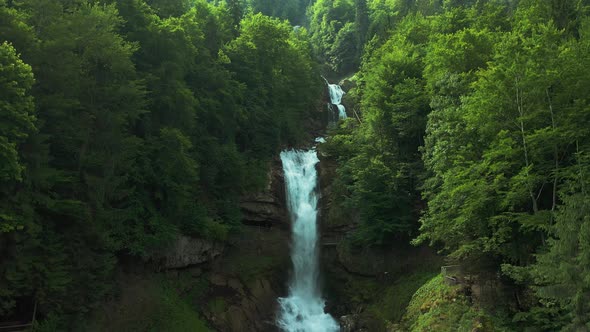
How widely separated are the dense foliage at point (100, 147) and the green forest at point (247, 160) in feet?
0.29

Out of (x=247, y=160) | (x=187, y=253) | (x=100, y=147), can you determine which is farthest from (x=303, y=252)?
(x=100, y=147)

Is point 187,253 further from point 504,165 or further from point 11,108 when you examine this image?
point 504,165

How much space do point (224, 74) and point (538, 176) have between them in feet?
73.6

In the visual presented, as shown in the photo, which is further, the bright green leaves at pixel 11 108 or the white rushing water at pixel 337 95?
the white rushing water at pixel 337 95

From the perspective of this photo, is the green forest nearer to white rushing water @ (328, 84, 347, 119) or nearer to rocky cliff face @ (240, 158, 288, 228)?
rocky cliff face @ (240, 158, 288, 228)

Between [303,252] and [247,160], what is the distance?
7994 millimetres

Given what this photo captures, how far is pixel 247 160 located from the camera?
1344 inches

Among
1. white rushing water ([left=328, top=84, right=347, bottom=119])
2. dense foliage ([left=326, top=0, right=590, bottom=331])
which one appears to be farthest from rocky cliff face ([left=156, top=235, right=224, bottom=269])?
white rushing water ([left=328, top=84, right=347, bottom=119])

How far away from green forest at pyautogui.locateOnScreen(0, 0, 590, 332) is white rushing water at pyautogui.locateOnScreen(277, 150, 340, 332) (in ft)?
7.88

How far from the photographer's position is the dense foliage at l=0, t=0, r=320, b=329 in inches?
707

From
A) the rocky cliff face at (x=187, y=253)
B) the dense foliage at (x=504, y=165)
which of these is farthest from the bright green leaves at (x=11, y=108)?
the dense foliage at (x=504, y=165)

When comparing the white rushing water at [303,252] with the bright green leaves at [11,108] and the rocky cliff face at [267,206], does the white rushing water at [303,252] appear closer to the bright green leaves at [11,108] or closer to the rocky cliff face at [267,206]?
the rocky cliff face at [267,206]

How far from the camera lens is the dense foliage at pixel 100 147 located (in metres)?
18.0

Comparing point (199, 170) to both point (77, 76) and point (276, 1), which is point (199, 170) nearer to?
point (77, 76)
